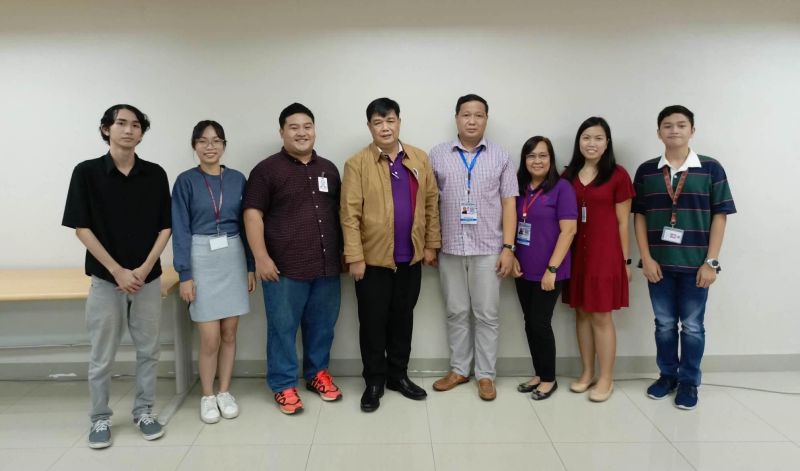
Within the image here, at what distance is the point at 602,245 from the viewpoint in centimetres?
275

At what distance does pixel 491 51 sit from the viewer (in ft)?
9.96

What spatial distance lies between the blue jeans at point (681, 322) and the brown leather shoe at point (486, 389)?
1.05 m

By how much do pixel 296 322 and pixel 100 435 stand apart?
3.58 ft

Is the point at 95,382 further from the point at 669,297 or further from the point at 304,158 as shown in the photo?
the point at 669,297

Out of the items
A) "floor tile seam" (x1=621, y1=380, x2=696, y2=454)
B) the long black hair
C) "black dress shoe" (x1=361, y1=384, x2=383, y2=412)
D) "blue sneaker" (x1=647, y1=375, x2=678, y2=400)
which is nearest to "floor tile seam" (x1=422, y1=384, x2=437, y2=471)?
"black dress shoe" (x1=361, y1=384, x2=383, y2=412)

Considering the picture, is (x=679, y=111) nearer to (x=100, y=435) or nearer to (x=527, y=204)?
(x=527, y=204)

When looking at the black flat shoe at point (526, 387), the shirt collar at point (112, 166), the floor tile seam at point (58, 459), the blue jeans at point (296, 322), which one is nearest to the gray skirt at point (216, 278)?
Answer: the blue jeans at point (296, 322)

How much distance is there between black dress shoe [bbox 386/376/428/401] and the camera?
9.43 feet

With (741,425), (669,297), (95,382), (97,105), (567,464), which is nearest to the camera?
(567,464)

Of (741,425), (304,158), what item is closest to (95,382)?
(304,158)

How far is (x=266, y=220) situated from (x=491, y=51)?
1.75 metres

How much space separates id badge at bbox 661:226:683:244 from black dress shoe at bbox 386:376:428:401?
167 cm

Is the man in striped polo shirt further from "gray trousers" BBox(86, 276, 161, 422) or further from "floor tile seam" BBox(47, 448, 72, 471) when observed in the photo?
"floor tile seam" BBox(47, 448, 72, 471)

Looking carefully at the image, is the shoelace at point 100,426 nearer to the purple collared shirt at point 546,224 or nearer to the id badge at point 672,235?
the purple collared shirt at point 546,224
